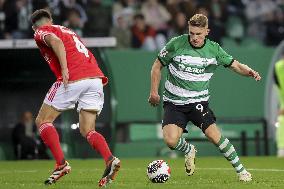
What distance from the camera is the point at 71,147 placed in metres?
20.4

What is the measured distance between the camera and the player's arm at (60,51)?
9.66 metres

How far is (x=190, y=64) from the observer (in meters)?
10.7

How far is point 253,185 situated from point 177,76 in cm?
180

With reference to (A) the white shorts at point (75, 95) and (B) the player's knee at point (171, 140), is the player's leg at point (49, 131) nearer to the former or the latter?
(A) the white shorts at point (75, 95)

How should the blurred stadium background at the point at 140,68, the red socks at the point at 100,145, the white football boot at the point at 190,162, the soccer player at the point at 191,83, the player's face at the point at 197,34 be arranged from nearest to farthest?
the red socks at the point at 100,145
the player's face at the point at 197,34
the soccer player at the point at 191,83
the white football boot at the point at 190,162
the blurred stadium background at the point at 140,68

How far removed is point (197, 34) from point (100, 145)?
6.07 feet

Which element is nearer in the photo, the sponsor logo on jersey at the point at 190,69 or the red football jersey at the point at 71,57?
the red football jersey at the point at 71,57

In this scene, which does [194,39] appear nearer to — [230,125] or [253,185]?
[253,185]

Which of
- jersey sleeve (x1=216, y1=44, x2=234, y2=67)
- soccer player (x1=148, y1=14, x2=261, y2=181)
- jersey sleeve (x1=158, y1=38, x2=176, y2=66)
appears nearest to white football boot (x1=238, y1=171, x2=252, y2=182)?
soccer player (x1=148, y1=14, x2=261, y2=181)

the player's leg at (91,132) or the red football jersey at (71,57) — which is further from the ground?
the red football jersey at (71,57)

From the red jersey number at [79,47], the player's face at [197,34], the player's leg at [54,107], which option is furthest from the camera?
the player's face at [197,34]

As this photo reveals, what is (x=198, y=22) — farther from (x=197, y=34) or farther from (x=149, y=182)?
(x=149, y=182)

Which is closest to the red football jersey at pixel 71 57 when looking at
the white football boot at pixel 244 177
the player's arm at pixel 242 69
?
the player's arm at pixel 242 69

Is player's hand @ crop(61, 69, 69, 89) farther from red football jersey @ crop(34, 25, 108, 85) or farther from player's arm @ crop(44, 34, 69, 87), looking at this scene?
red football jersey @ crop(34, 25, 108, 85)
